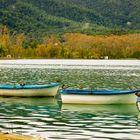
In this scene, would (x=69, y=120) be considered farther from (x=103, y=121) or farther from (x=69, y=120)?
(x=103, y=121)

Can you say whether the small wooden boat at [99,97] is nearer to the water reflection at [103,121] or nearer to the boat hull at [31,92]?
the water reflection at [103,121]

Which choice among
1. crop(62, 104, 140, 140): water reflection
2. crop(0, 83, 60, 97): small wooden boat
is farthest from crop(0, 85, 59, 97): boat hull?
crop(62, 104, 140, 140): water reflection

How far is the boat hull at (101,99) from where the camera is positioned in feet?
124

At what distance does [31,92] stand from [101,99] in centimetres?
890

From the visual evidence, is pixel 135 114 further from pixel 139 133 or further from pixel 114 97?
pixel 139 133

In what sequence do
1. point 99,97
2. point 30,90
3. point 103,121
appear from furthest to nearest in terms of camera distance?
point 30,90, point 99,97, point 103,121

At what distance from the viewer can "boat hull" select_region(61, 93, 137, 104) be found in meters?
37.8

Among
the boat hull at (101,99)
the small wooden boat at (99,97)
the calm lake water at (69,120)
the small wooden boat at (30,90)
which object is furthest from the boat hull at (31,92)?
the boat hull at (101,99)

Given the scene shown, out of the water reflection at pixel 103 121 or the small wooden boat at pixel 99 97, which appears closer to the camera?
the water reflection at pixel 103 121

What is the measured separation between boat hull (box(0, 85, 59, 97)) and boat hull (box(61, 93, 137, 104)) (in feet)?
17.0

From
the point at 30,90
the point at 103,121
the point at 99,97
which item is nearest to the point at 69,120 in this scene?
the point at 103,121

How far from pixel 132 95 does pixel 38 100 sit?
980 centimetres

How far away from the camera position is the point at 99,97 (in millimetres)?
38062

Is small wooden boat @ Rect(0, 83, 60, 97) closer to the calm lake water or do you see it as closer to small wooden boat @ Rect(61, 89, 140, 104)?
the calm lake water
